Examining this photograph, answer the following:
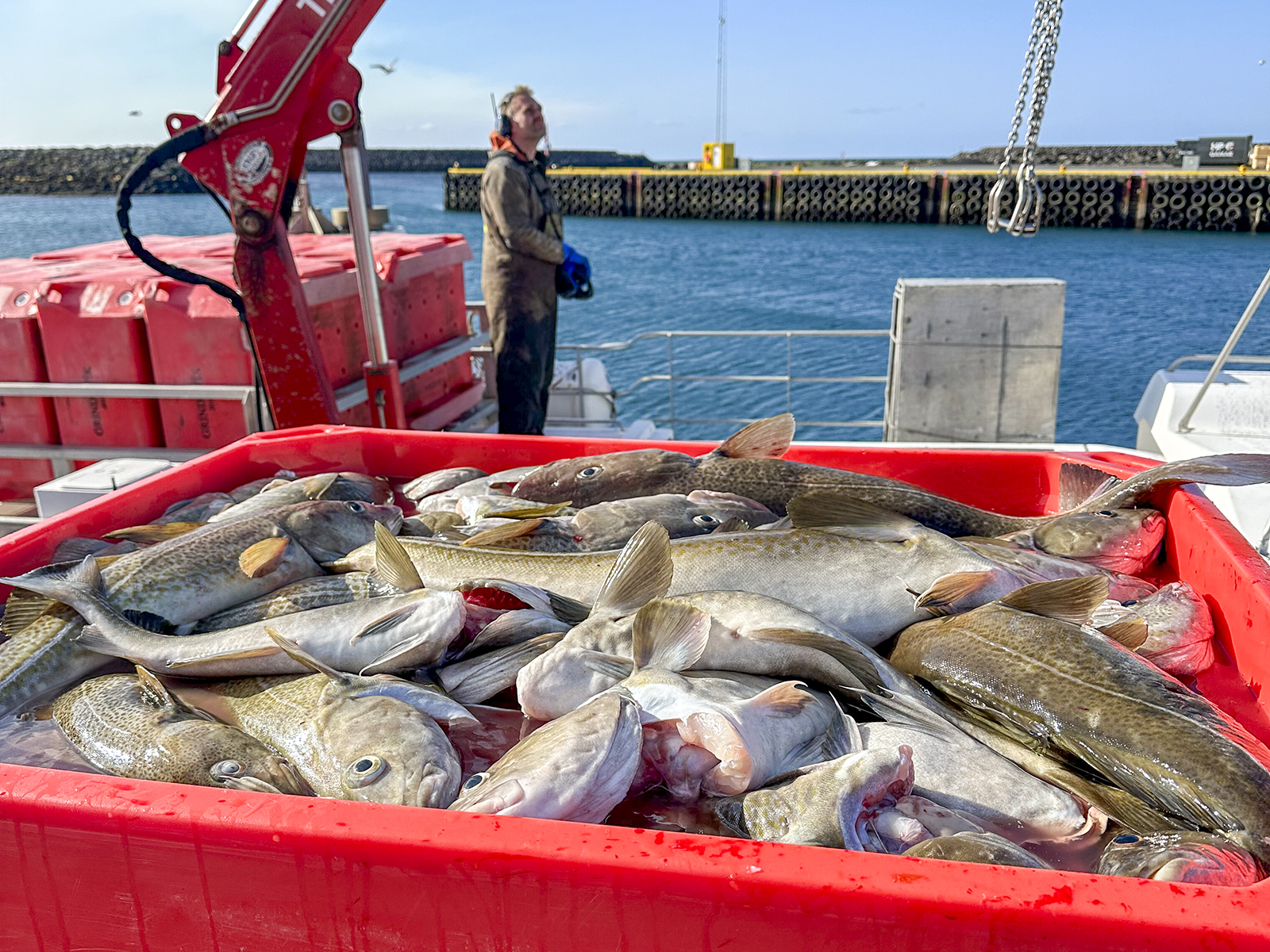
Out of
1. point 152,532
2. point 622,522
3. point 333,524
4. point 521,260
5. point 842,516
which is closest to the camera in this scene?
point 842,516

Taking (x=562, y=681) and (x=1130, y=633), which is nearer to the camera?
(x=562, y=681)

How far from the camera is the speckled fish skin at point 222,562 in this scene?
2.53m

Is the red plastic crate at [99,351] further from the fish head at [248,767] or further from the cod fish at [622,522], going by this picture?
the fish head at [248,767]

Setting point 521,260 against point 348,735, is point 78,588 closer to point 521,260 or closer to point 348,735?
point 348,735

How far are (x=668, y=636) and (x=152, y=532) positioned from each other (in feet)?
6.77

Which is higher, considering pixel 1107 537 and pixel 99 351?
pixel 99 351

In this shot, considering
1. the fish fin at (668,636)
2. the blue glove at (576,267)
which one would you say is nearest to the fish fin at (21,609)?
the fish fin at (668,636)

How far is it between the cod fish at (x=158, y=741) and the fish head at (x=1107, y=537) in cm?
229

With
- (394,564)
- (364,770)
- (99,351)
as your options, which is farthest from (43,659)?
(99,351)

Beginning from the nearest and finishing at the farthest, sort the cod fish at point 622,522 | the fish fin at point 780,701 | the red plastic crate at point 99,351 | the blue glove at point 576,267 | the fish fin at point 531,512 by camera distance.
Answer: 1. the fish fin at point 780,701
2. the cod fish at point 622,522
3. the fish fin at point 531,512
4. the red plastic crate at point 99,351
5. the blue glove at point 576,267

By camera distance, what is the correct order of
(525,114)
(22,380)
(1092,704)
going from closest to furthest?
1. (1092,704)
2. (22,380)
3. (525,114)

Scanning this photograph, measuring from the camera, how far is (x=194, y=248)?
6441 millimetres

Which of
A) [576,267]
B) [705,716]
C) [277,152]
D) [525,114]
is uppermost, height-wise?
[525,114]

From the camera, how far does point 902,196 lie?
52875 mm
